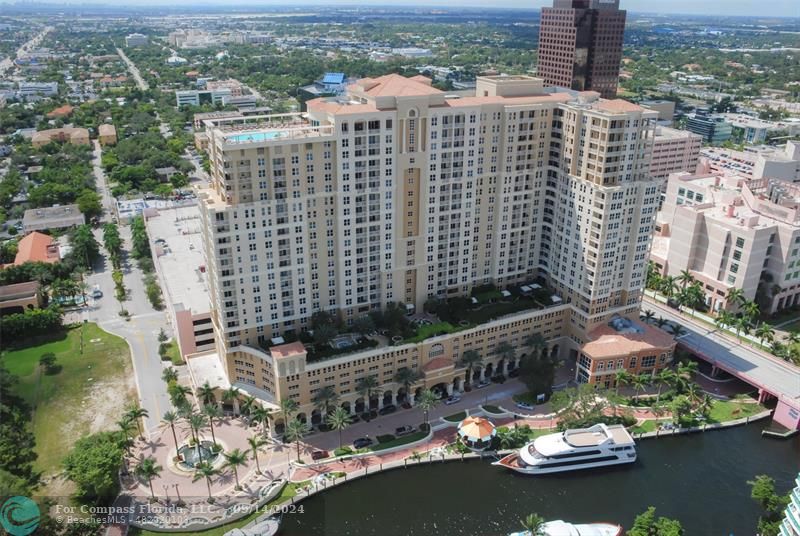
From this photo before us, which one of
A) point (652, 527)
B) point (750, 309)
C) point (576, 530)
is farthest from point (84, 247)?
point (750, 309)

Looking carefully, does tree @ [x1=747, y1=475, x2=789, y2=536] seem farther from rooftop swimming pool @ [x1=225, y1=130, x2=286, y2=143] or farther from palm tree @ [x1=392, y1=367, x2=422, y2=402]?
rooftop swimming pool @ [x1=225, y1=130, x2=286, y2=143]

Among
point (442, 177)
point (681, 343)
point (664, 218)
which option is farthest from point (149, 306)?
point (664, 218)

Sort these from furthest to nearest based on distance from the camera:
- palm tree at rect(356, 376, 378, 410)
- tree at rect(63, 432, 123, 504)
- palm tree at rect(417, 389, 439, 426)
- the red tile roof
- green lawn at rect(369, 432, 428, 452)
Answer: the red tile roof < palm tree at rect(356, 376, 378, 410) < palm tree at rect(417, 389, 439, 426) < green lawn at rect(369, 432, 428, 452) < tree at rect(63, 432, 123, 504)

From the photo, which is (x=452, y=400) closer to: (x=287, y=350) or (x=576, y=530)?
(x=287, y=350)

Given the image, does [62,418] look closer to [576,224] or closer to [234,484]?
[234,484]

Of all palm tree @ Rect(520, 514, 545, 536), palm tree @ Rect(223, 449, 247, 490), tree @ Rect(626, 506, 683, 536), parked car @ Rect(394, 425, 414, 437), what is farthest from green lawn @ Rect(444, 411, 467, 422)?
palm tree @ Rect(223, 449, 247, 490)

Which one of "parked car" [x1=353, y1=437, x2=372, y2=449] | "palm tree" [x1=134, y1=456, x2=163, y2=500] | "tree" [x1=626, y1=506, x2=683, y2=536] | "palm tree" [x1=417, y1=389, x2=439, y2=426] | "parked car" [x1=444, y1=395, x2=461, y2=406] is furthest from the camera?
"parked car" [x1=444, y1=395, x2=461, y2=406]

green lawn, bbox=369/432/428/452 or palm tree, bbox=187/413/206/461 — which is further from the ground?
palm tree, bbox=187/413/206/461
